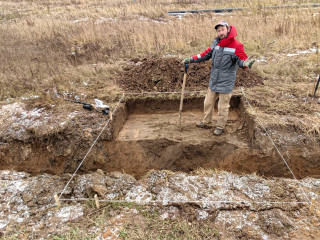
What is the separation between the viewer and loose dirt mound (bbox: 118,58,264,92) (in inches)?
208

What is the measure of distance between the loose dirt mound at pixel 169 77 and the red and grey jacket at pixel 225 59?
1.65m

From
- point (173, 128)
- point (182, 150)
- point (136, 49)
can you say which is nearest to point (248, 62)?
point (182, 150)

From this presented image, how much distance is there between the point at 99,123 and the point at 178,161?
1734mm

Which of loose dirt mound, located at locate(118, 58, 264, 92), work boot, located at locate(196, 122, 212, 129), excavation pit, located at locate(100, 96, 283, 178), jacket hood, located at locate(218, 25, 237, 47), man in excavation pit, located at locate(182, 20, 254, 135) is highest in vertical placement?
jacket hood, located at locate(218, 25, 237, 47)

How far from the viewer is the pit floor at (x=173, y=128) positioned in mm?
4121

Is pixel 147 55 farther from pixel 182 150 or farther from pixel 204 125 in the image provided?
pixel 182 150

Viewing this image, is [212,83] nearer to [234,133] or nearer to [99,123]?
[234,133]

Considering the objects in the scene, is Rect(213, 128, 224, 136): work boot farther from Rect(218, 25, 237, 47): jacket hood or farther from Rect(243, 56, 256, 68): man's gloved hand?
Rect(218, 25, 237, 47): jacket hood

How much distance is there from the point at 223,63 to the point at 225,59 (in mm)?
73

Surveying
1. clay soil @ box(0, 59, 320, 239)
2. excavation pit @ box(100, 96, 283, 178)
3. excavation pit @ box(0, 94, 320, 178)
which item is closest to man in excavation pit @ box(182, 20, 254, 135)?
excavation pit @ box(100, 96, 283, 178)

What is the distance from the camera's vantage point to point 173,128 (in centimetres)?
447

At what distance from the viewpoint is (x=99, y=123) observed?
4.07 meters

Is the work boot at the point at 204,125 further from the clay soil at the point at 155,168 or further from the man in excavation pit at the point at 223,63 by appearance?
Result: the man in excavation pit at the point at 223,63

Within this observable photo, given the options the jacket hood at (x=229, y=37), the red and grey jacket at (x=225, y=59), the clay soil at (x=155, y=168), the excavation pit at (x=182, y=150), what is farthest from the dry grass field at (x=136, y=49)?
the jacket hood at (x=229, y=37)
